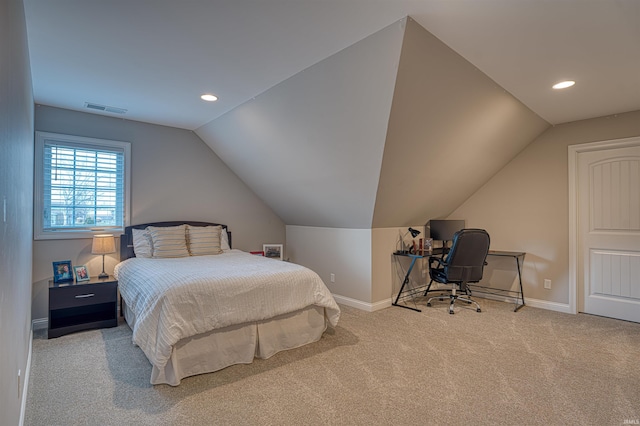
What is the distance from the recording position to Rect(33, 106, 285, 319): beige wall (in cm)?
372

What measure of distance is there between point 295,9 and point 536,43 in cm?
170

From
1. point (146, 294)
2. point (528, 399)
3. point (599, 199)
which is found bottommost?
point (528, 399)

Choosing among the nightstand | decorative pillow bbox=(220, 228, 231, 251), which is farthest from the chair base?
the nightstand

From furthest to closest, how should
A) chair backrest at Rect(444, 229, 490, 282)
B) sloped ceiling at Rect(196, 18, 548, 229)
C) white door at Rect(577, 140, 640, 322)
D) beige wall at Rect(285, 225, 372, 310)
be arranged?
beige wall at Rect(285, 225, 372, 310)
chair backrest at Rect(444, 229, 490, 282)
white door at Rect(577, 140, 640, 322)
sloped ceiling at Rect(196, 18, 548, 229)

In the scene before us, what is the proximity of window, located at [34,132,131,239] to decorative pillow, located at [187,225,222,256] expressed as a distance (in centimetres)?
81

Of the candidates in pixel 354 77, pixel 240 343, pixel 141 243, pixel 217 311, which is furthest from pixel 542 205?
pixel 141 243

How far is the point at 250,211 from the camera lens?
5.32 metres

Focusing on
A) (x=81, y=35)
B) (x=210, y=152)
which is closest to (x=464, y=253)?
(x=210, y=152)

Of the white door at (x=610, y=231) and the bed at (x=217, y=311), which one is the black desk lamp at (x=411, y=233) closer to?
the bed at (x=217, y=311)

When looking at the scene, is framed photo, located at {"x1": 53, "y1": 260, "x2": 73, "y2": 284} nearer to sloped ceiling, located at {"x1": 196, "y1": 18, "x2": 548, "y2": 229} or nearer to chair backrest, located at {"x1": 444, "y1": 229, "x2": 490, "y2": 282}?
sloped ceiling, located at {"x1": 196, "y1": 18, "x2": 548, "y2": 229}

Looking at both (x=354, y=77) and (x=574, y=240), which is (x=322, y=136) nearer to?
(x=354, y=77)

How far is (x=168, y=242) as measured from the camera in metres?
4.08

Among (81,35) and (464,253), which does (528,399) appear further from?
(81,35)

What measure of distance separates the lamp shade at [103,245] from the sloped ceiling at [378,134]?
1807mm
